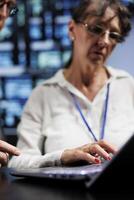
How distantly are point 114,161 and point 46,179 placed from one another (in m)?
0.19

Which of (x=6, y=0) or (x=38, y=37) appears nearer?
(x=6, y=0)

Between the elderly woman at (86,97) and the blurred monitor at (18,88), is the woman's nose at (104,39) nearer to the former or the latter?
the elderly woman at (86,97)

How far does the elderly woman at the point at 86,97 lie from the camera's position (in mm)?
1590

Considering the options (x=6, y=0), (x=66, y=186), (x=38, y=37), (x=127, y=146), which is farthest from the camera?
(x=38, y=37)

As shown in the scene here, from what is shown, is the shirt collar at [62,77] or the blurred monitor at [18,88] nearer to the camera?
the shirt collar at [62,77]

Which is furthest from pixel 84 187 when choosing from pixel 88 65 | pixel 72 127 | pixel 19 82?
pixel 19 82

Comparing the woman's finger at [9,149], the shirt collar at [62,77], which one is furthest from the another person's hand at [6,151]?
the shirt collar at [62,77]

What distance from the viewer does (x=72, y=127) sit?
63.3 inches

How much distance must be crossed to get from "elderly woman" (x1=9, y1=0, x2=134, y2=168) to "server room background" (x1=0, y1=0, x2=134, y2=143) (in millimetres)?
400

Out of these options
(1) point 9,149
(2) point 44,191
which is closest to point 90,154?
(1) point 9,149

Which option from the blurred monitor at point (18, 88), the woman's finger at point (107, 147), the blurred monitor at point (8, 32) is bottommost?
the blurred monitor at point (18, 88)

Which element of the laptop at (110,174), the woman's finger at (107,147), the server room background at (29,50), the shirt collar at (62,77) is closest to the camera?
the laptop at (110,174)

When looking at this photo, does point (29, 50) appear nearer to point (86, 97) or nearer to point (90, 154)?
point (86, 97)

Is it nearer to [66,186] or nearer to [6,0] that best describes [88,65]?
[6,0]
